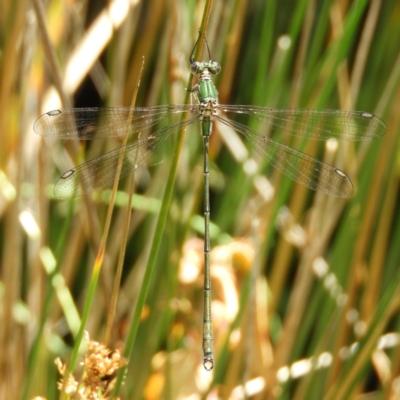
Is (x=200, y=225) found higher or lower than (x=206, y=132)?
lower

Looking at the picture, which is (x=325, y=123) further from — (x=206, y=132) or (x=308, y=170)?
(x=206, y=132)

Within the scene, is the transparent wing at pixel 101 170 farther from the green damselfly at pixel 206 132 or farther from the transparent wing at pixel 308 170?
the transparent wing at pixel 308 170

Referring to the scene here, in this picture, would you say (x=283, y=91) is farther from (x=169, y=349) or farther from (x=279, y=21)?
(x=169, y=349)

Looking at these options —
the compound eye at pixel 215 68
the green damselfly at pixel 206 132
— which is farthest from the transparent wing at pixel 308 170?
the compound eye at pixel 215 68

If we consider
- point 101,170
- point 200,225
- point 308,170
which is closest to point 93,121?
point 101,170

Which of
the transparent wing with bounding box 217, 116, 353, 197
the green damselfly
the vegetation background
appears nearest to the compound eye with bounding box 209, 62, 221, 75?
the green damselfly

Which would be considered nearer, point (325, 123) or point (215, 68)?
point (325, 123)

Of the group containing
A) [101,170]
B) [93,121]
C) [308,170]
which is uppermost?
[93,121]
